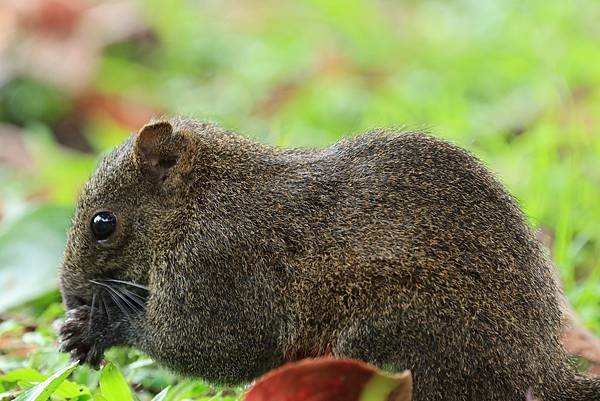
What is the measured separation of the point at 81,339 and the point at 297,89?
7.23m

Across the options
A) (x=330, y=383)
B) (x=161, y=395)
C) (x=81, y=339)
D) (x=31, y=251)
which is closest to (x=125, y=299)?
(x=81, y=339)

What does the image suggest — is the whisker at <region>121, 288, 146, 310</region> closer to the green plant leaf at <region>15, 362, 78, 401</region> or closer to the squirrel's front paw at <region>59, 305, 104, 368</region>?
the squirrel's front paw at <region>59, 305, 104, 368</region>

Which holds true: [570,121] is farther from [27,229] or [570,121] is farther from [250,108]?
[27,229]

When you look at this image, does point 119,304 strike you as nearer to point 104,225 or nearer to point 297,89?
point 104,225

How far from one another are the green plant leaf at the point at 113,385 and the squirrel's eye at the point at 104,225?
655 mm

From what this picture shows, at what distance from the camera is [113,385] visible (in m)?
4.38

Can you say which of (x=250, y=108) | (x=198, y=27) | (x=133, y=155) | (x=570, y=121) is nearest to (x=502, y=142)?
(x=570, y=121)

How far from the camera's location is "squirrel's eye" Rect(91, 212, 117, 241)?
191 inches

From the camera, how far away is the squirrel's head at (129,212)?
15.8 ft

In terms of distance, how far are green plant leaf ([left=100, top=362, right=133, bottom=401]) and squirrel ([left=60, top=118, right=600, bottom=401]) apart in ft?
0.99

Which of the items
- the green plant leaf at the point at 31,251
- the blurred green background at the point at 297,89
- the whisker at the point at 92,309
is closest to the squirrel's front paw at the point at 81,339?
the whisker at the point at 92,309

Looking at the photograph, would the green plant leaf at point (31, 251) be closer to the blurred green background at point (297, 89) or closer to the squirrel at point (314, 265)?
the blurred green background at point (297, 89)

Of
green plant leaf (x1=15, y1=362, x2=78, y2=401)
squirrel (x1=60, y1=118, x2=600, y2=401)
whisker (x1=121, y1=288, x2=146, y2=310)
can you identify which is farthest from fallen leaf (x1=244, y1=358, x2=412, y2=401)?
whisker (x1=121, y1=288, x2=146, y2=310)

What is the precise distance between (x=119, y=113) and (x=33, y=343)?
6.31m
